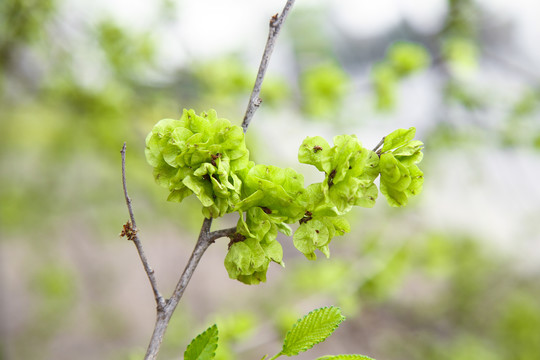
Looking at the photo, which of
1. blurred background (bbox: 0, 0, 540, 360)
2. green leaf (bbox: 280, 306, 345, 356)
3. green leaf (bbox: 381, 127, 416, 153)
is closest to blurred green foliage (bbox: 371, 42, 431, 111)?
blurred background (bbox: 0, 0, 540, 360)

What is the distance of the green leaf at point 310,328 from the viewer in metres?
0.49

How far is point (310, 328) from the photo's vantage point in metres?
0.50

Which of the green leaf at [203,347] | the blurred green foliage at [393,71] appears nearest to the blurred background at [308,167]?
the blurred green foliage at [393,71]

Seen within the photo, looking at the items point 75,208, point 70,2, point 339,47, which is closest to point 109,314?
point 75,208

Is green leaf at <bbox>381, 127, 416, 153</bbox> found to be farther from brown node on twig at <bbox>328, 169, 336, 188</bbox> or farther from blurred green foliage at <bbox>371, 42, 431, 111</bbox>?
blurred green foliage at <bbox>371, 42, 431, 111</bbox>

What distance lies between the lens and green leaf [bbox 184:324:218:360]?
1.58ft

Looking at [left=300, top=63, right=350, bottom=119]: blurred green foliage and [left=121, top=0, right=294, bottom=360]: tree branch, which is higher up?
[left=300, top=63, right=350, bottom=119]: blurred green foliage

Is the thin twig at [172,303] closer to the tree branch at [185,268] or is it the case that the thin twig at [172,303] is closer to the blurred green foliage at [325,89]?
the tree branch at [185,268]

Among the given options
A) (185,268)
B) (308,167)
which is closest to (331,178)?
(185,268)

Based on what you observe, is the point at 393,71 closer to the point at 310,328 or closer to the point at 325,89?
the point at 325,89

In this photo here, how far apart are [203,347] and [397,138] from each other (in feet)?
1.06

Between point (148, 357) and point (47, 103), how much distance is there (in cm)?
191

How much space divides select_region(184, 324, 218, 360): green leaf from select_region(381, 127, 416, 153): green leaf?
287 mm

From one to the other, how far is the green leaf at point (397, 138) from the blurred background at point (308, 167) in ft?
1.92
